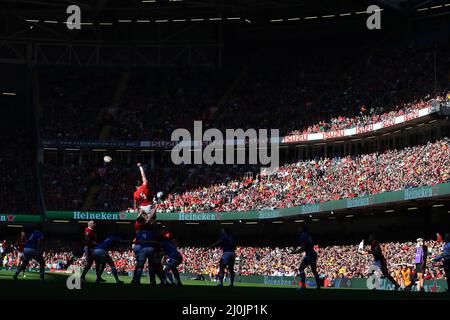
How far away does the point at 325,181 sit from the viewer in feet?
196

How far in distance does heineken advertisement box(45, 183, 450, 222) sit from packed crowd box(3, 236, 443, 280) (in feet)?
→ 8.48

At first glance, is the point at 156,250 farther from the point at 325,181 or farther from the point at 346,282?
the point at 325,181

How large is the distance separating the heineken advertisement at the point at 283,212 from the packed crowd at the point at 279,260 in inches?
102

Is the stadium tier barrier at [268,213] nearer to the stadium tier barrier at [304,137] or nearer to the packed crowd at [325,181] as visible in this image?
the packed crowd at [325,181]

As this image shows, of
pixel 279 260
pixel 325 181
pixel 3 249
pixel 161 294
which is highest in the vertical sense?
pixel 325 181

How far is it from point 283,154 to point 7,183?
23444 mm

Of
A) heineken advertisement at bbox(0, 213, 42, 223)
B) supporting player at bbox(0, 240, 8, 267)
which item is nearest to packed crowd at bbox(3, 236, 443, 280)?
supporting player at bbox(0, 240, 8, 267)

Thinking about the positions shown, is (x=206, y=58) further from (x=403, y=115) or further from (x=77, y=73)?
(x=403, y=115)

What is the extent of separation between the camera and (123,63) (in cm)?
7800

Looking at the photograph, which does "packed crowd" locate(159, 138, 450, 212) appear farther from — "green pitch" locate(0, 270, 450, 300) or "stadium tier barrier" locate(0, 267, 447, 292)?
"green pitch" locate(0, 270, 450, 300)

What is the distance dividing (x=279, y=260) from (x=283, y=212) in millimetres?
3455

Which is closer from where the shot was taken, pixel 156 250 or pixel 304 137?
pixel 156 250

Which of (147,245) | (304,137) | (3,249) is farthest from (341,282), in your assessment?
(3,249)

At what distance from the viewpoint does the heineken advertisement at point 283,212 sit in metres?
45.3
